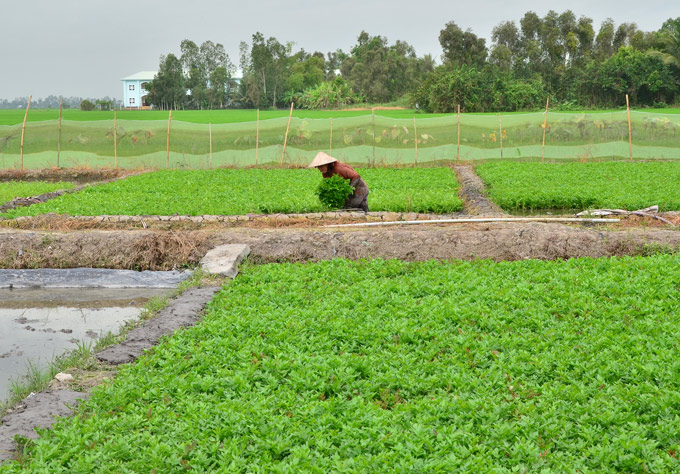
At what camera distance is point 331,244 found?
11023 millimetres

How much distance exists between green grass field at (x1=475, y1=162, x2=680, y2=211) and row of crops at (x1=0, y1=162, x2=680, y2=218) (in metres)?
0.02

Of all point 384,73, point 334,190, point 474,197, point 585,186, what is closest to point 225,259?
point 334,190

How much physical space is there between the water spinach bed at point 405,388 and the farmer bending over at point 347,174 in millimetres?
5386

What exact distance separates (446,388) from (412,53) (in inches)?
3380

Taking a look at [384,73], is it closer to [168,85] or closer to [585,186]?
[168,85]

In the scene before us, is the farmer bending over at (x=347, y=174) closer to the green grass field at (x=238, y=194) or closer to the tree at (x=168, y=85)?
the green grass field at (x=238, y=194)

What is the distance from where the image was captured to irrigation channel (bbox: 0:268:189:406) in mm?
7488

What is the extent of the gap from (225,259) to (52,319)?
2.50 meters

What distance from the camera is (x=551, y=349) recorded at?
6035 millimetres

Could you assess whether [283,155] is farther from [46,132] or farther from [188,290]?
[188,290]

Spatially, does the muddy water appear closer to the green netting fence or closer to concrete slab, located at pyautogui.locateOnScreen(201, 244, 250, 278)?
concrete slab, located at pyautogui.locateOnScreen(201, 244, 250, 278)

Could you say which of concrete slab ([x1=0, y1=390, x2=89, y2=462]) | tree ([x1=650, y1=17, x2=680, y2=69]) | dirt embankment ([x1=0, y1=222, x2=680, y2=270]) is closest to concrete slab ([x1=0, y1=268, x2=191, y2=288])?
dirt embankment ([x1=0, y1=222, x2=680, y2=270])

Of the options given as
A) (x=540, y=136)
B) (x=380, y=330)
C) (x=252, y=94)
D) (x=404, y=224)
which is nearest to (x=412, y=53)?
(x=252, y=94)

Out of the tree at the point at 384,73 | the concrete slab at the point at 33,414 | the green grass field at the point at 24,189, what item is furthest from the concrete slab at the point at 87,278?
the tree at the point at 384,73
